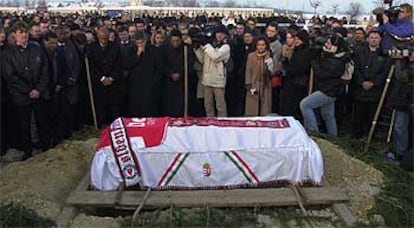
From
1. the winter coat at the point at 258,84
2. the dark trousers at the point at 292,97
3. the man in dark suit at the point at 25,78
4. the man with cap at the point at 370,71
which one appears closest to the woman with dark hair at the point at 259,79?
the winter coat at the point at 258,84

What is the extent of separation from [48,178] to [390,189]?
3.86 meters

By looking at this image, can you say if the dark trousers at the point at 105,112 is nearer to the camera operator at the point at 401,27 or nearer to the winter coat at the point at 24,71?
the winter coat at the point at 24,71

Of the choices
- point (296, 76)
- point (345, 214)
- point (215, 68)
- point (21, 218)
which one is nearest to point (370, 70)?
point (296, 76)

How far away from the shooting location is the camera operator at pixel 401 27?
32.9ft

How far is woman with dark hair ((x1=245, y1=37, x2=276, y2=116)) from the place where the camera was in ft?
32.7

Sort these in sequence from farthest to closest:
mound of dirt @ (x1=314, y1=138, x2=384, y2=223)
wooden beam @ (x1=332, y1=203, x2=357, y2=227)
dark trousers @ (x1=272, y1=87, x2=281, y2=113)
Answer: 1. dark trousers @ (x1=272, y1=87, x2=281, y2=113)
2. mound of dirt @ (x1=314, y1=138, x2=384, y2=223)
3. wooden beam @ (x1=332, y1=203, x2=357, y2=227)

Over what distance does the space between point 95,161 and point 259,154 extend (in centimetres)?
176

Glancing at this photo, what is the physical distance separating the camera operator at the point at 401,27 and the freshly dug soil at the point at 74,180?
7.41 ft

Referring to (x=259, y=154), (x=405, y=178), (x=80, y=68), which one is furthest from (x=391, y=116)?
(x=80, y=68)

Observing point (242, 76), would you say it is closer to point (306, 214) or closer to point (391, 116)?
point (391, 116)

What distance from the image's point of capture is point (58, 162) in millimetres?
7938

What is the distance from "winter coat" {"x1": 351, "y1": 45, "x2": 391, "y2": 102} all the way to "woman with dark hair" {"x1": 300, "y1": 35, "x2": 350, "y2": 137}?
13.9 inches

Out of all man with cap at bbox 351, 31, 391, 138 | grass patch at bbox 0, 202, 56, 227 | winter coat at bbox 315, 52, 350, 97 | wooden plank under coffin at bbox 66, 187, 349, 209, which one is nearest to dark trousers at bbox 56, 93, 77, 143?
wooden plank under coffin at bbox 66, 187, 349, 209

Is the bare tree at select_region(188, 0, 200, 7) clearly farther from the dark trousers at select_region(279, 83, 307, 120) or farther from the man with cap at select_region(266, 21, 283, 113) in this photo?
the dark trousers at select_region(279, 83, 307, 120)
